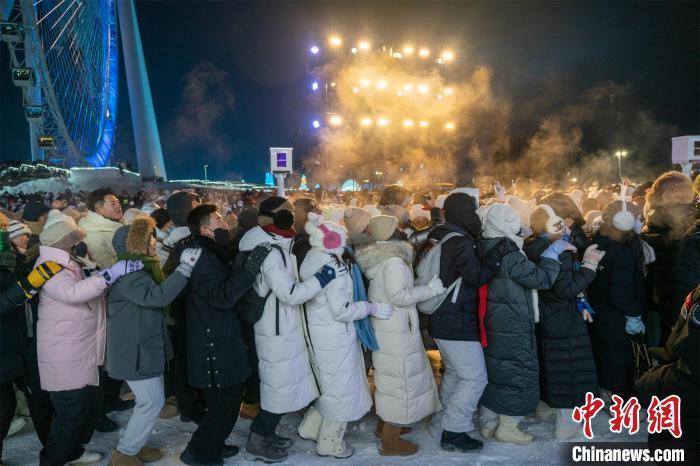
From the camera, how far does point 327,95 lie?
53031 millimetres

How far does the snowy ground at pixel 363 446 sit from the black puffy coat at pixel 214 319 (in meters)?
0.70

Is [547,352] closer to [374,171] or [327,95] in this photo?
[374,171]

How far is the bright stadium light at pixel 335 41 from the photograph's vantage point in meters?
49.0

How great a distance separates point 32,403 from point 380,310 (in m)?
2.42

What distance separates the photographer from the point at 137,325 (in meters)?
3.12

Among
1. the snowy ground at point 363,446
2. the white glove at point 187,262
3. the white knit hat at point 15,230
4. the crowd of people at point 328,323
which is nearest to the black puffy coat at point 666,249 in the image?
the crowd of people at point 328,323

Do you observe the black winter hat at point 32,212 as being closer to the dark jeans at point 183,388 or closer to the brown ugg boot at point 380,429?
the dark jeans at point 183,388

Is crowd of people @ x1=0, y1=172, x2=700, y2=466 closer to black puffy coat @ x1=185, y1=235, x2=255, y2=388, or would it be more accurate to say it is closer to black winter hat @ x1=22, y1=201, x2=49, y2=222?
black puffy coat @ x1=185, y1=235, x2=255, y2=388

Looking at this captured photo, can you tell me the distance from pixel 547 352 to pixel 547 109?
39.7 m

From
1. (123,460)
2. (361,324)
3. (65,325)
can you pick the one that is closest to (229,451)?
(123,460)

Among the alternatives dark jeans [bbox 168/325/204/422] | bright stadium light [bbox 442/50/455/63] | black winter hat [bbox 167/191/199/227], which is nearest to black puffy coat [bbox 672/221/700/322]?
dark jeans [bbox 168/325/204/422]

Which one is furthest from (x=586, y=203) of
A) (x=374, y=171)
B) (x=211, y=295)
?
(x=374, y=171)

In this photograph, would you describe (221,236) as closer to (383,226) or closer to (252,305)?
(252,305)

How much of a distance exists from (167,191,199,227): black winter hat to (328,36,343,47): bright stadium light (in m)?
48.4
